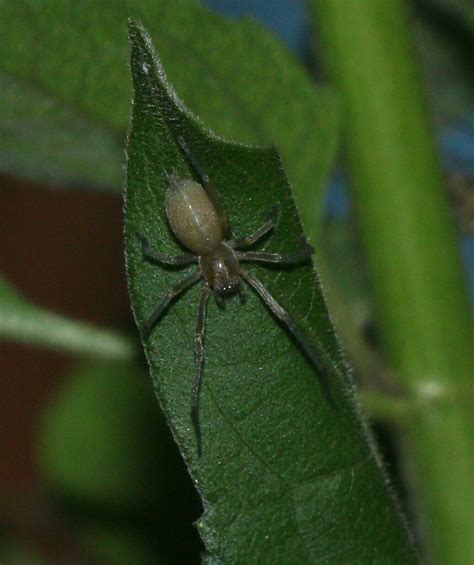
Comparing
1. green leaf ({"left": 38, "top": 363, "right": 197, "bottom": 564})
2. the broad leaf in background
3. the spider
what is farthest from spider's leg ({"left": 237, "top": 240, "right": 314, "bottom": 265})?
green leaf ({"left": 38, "top": 363, "right": 197, "bottom": 564})

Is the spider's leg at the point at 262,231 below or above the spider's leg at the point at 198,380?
above

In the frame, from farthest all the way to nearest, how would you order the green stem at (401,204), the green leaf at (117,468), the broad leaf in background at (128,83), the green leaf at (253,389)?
1. the green leaf at (117,468)
2. the green stem at (401,204)
3. the broad leaf in background at (128,83)
4. the green leaf at (253,389)

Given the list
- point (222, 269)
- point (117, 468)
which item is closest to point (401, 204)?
point (222, 269)

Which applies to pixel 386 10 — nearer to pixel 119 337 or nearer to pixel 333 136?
pixel 333 136

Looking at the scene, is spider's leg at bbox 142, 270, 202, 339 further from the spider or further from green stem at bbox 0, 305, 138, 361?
green stem at bbox 0, 305, 138, 361

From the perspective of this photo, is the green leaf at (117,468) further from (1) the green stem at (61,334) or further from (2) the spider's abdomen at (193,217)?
(2) the spider's abdomen at (193,217)

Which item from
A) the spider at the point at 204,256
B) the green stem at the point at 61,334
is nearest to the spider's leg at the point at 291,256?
the spider at the point at 204,256
